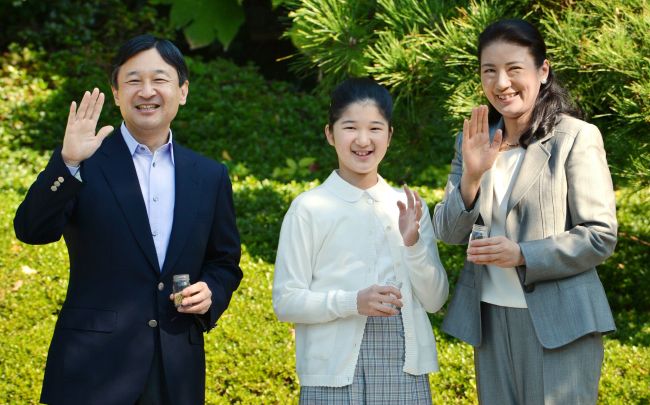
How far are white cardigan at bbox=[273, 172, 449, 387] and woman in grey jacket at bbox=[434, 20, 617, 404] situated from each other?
108 mm

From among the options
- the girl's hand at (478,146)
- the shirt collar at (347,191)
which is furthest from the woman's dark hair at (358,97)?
the girl's hand at (478,146)

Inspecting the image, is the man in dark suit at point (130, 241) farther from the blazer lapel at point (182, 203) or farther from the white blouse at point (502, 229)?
the white blouse at point (502, 229)

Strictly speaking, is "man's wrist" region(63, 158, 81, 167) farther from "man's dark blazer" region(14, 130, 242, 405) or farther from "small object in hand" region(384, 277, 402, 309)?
"small object in hand" region(384, 277, 402, 309)

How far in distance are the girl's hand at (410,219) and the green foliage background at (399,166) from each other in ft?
3.81

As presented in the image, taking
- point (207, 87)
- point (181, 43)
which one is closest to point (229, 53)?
point (181, 43)

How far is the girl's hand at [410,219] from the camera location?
293 centimetres

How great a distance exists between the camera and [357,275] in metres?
2.99

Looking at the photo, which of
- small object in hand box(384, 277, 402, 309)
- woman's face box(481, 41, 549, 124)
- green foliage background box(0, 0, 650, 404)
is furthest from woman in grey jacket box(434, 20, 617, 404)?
green foliage background box(0, 0, 650, 404)

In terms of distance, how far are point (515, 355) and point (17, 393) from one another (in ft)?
8.13

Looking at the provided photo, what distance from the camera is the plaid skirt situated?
9.60 ft

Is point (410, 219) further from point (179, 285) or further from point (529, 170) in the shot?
point (179, 285)

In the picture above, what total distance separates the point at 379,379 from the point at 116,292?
0.84 metres

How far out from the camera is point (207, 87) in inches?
324

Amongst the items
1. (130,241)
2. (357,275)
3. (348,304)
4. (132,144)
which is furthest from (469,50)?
(130,241)
